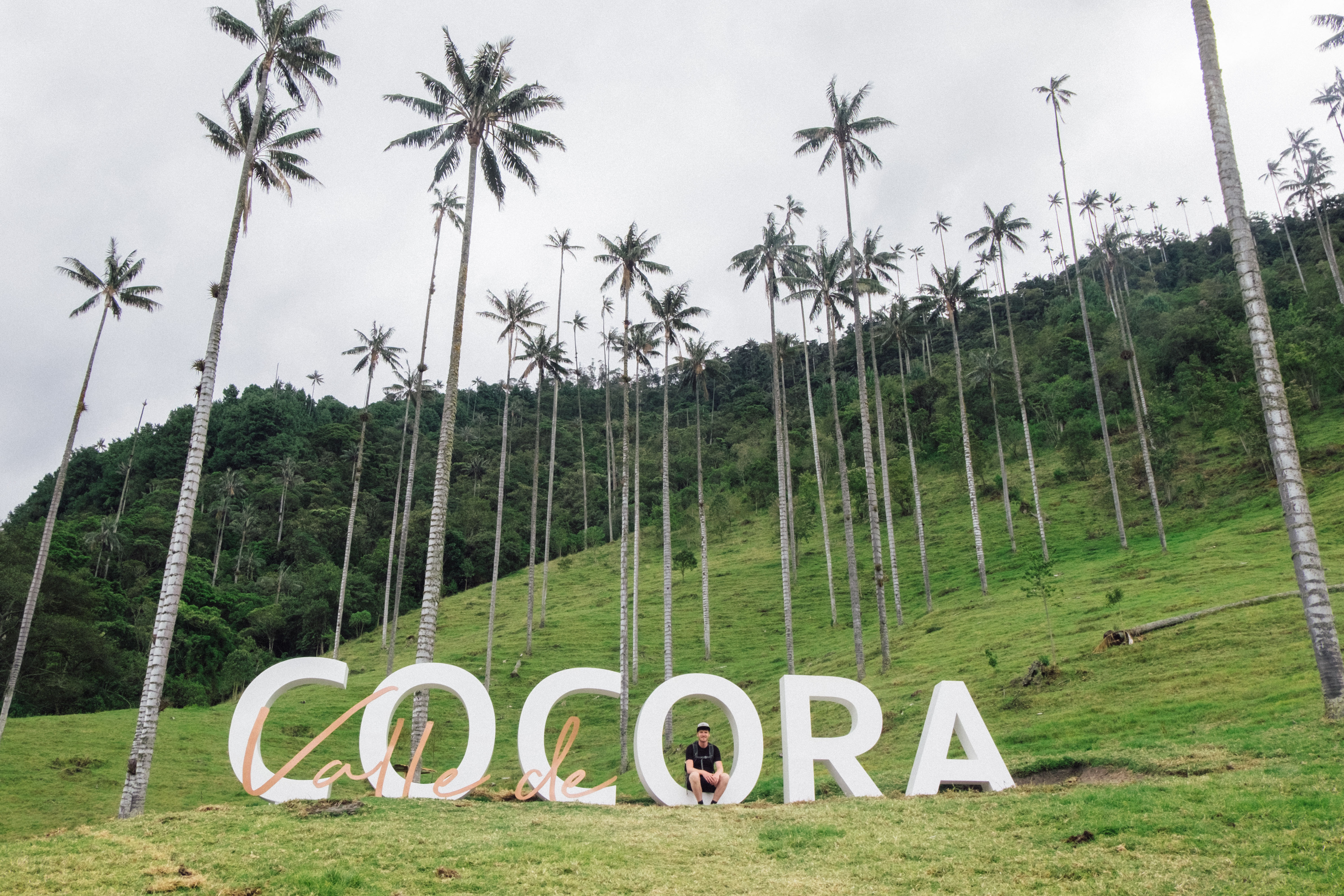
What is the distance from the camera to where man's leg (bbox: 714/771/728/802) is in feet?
44.3

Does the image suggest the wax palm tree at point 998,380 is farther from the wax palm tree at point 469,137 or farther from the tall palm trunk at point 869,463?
the wax palm tree at point 469,137

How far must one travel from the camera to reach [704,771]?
1347 centimetres

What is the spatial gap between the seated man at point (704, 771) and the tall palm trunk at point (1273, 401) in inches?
386

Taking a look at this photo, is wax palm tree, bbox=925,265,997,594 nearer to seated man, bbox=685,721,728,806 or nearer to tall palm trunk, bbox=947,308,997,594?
tall palm trunk, bbox=947,308,997,594

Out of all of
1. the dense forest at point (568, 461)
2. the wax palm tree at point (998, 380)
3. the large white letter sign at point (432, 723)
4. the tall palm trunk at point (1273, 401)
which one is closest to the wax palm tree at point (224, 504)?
the dense forest at point (568, 461)

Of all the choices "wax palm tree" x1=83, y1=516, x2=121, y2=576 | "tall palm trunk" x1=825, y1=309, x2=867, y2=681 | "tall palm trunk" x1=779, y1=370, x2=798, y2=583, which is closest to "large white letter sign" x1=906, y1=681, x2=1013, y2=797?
"tall palm trunk" x1=825, y1=309, x2=867, y2=681

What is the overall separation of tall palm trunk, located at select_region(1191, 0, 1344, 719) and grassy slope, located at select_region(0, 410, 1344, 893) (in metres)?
1.29

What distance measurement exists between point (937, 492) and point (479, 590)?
39.4m

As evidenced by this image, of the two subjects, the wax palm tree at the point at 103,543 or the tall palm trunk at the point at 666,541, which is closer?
the tall palm trunk at the point at 666,541

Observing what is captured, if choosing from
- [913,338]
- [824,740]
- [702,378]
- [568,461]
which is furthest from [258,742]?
[568,461]

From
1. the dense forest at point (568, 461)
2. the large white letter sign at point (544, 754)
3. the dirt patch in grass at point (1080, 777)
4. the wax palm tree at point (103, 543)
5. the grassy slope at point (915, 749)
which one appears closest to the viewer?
the grassy slope at point (915, 749)

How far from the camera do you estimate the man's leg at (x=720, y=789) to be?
13508 mm

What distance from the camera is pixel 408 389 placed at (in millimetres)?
49094

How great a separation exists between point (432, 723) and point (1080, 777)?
11.5m
